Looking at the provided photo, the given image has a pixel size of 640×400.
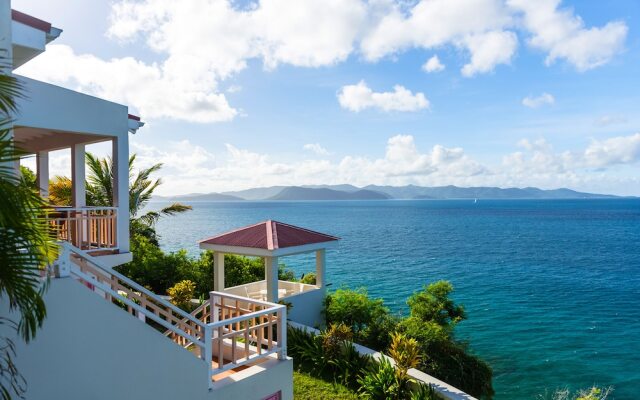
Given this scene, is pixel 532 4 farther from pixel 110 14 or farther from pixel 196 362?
pixel 196 362

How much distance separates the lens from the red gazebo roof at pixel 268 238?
13052 mm

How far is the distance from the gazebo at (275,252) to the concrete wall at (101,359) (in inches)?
241

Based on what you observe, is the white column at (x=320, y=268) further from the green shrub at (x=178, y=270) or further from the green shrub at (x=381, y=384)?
the green shrub at (x=381, y=384)

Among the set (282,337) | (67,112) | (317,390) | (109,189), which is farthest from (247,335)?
(109,189)

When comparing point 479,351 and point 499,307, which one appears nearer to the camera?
point 479,351

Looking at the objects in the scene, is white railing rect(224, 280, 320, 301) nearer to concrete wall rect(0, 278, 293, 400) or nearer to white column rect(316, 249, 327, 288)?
white column rect(316, 249, 327, 288)

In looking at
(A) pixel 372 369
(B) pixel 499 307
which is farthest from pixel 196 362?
(B) pixel 499 307

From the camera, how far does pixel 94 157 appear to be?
19.8 m

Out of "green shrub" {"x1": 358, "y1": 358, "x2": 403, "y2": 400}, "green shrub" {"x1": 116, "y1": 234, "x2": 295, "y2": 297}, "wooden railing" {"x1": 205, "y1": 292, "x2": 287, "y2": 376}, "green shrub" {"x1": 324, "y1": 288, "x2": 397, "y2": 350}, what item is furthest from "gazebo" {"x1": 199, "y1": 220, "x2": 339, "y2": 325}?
"green shrub" {"x1": 358, "y1": 358, "x2": 403, "y2": 400}

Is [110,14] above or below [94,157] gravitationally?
above

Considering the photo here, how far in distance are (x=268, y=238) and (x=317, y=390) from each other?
5098 millimetres

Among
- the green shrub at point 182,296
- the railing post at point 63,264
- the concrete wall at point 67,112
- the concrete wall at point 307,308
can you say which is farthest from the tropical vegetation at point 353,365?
the concrete wall at point 67,112

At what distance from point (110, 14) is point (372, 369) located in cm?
1199

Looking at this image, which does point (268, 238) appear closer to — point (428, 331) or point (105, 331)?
point (428, 331)
